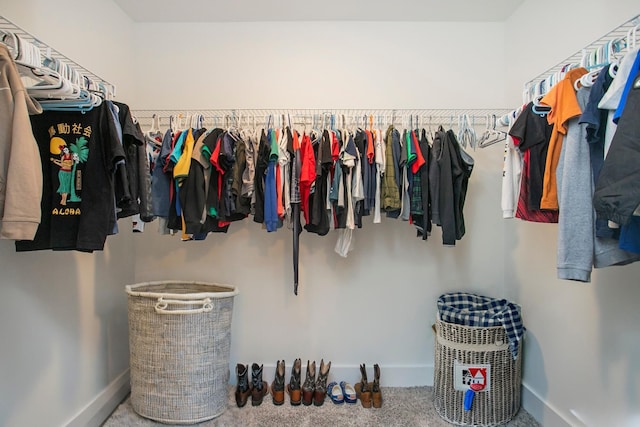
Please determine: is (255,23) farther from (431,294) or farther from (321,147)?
(431,294)

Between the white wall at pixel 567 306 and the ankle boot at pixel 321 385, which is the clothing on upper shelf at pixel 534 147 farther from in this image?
the ankle boot at pixel 321 385

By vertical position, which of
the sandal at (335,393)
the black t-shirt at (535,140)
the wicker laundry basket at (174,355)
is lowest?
the sandal at (335,393)

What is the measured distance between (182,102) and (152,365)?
164 centimetres

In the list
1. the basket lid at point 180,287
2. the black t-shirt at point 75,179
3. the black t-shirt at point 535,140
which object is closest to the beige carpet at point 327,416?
the basket lid at point 180,287

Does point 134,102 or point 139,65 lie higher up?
point 139,65

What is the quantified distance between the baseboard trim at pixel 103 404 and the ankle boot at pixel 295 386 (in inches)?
40.1

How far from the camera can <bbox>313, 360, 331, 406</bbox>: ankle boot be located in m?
1.96

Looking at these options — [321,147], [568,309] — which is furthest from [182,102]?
[568,309]

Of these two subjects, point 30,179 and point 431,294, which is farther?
point 431,294

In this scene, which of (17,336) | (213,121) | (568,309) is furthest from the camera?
(213,121)

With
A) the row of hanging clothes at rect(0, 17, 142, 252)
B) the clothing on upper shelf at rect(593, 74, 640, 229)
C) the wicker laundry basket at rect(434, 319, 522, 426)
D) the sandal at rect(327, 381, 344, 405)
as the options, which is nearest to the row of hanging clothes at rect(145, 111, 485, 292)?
the row of hanging clothes at rect(0, 17, 142, 252)

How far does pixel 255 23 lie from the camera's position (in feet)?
7.27

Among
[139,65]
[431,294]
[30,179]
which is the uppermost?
[139,65]

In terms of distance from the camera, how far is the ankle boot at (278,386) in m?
1.97
